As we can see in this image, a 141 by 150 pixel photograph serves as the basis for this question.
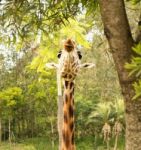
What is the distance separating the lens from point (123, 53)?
2.54 meters

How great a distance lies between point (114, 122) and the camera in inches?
1010

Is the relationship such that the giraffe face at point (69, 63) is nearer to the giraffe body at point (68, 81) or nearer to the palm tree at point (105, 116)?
the giraffe body at point (68, 81)

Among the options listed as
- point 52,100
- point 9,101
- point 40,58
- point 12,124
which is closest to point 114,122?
point 52,100

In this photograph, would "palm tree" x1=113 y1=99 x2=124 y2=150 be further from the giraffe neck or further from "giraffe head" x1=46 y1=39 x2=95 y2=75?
"giraffe head" x1=46 y1=39 x2=95 y2=75

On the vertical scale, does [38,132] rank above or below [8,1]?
below

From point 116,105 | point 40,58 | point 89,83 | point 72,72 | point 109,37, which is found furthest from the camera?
point 89,83

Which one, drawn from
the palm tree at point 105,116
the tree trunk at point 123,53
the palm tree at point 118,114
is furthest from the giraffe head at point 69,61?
the palm tree at point 118,114

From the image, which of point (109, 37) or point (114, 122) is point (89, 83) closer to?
point (114, 122)

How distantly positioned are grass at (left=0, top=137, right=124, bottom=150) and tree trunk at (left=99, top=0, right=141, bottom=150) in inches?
915

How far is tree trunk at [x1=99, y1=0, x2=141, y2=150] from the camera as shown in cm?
247

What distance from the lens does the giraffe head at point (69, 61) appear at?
2.39 metres

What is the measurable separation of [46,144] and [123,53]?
25.5 metres

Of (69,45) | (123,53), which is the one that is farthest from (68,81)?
(123,53)

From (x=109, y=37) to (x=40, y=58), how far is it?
4.69ft
